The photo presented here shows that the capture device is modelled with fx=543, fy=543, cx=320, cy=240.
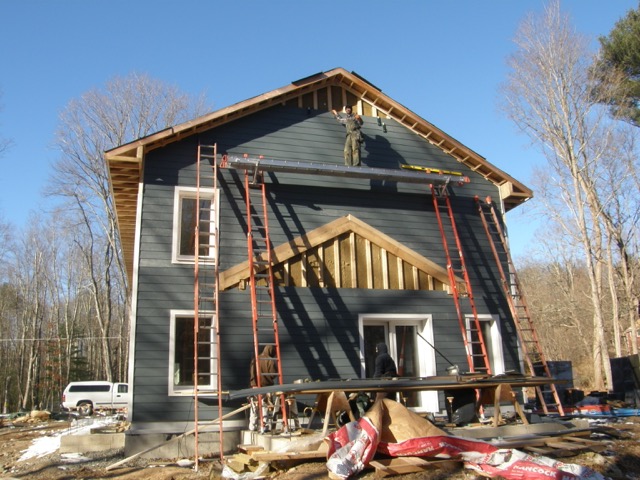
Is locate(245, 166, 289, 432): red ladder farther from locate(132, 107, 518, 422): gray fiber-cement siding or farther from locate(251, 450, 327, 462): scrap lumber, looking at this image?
locate(251, 450, 327, 462): scrap lumber

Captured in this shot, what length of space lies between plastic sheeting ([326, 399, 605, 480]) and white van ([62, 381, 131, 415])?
835 inches

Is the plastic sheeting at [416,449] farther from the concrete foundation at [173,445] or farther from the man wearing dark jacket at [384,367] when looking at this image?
the concrete foundation at [173,445]

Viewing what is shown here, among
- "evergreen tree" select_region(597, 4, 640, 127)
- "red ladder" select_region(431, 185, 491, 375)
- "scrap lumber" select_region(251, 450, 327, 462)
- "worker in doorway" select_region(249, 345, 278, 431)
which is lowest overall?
"scrap lumber" select_region(251, 450, 327, 462)

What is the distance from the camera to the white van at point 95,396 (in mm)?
25453

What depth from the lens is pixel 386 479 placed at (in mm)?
6566

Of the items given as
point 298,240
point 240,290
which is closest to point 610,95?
point 298,240

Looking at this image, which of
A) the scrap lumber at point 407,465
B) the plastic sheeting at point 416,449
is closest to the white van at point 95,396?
the plastic sheeting at point 416,449

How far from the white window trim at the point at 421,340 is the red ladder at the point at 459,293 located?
2.43ft

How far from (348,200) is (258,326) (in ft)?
11.7

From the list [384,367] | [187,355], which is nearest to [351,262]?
[384,367]

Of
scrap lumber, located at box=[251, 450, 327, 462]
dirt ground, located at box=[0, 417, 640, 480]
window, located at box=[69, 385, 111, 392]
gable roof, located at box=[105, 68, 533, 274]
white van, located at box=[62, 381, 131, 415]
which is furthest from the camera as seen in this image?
window, located at box=[69, 385, 111, 392]

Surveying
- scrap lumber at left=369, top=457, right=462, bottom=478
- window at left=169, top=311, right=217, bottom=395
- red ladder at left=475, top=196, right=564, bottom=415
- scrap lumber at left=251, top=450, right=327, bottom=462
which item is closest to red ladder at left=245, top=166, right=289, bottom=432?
window at left=169, top=311, right=217, bottom=395

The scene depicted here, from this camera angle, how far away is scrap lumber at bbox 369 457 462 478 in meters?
6.60

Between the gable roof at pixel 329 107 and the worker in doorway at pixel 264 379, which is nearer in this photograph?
the worker in doorway at pixel 264 379
